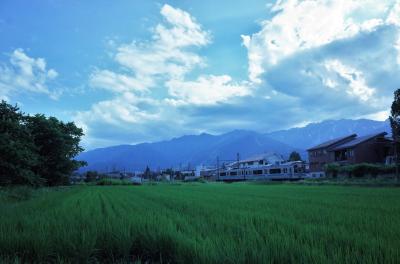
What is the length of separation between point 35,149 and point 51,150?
448 centimetres

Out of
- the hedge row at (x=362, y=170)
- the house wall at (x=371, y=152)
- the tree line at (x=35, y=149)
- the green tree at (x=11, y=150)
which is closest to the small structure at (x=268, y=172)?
the house wall at (x=371, y=152)

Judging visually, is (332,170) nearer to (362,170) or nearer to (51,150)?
(362,170)

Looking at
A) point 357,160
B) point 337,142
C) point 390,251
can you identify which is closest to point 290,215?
point 390,251

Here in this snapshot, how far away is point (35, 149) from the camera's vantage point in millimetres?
29156

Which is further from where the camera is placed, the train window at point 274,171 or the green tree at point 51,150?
the train window at point 274,171

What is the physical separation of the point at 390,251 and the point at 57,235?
4.31 meters

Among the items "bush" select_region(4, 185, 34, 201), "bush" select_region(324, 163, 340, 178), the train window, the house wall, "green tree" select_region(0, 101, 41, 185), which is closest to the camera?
"bush" select_region(4, 185, 34, 201)

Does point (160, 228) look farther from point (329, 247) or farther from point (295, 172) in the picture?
point (295, 172)

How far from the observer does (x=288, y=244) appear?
4184 mm

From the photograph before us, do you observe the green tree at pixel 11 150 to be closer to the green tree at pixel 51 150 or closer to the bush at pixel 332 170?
the green tree at pixel 51 150

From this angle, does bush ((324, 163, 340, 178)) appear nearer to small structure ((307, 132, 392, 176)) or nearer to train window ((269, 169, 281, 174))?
small structure ((307, 132, 392, 176))

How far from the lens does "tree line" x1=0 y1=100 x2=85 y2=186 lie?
2078 cm

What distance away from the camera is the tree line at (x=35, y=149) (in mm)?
20781

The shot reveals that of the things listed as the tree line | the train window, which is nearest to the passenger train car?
the train window
